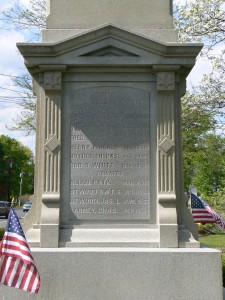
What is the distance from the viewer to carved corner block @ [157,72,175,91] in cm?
711

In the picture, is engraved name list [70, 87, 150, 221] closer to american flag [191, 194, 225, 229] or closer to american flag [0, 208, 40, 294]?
american flag [0, 208, 40, 294]

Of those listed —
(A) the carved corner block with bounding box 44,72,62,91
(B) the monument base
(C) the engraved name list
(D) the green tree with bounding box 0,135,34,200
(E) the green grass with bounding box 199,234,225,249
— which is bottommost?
(E) the green grass with bounding box 199,234,225,249

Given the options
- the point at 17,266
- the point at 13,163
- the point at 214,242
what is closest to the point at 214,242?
the point at 214,242

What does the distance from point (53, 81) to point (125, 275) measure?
310cm

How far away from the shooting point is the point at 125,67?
7227 millimetres

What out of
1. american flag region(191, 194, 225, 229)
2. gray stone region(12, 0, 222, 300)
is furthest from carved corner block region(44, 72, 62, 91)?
american flag region(191, 194, 225, 229)

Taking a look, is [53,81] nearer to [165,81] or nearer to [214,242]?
[165,81]

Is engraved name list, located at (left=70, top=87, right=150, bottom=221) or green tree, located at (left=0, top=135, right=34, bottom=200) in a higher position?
green tree, located at (left=0, top=135, right=34, bottom=200)

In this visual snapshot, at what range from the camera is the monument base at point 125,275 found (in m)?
6.27

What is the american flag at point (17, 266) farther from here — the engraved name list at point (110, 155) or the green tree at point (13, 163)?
the green tree at point (13, 163)

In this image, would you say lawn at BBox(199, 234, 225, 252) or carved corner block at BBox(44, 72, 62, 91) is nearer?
carved corner block at BBox(44, 72, 62, 91)

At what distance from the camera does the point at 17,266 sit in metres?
5.50

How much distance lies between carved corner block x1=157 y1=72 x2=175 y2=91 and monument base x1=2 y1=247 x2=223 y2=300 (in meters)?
2.48

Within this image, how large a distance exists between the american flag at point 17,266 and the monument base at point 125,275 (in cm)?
83
